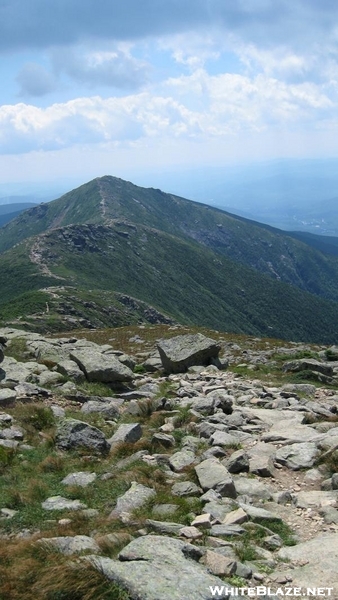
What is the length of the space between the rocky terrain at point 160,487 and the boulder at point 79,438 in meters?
0.03

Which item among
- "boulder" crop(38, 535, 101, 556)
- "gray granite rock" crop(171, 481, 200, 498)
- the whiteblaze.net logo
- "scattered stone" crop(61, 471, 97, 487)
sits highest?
"boulder" crop(38, 535, 101, 556)

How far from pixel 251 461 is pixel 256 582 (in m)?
5.94

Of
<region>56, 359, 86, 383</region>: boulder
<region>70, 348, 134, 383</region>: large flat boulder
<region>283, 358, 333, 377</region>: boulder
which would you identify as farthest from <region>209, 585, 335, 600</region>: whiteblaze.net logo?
<region>283, 358, 333, 377</region>: boulder

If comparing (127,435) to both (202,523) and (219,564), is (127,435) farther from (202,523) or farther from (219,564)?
(219,564)

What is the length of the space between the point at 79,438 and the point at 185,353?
16308 mm

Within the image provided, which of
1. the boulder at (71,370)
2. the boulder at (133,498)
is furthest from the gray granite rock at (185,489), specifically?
the boulder at (71,370)

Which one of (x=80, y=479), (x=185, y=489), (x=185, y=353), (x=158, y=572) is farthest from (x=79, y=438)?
(x=185, y=353)

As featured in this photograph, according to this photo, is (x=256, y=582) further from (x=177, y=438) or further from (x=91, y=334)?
(x=91, y=334)

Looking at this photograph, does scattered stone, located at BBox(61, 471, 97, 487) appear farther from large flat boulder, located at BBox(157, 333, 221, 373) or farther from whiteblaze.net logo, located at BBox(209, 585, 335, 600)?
large flat boulder, located at BBox(157, 333, 221, 373)

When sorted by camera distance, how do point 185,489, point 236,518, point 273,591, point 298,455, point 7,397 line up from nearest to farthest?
1. point 273,591
2. point 236,518
3. point 185,489
4. point 298,455
5. point 7,397

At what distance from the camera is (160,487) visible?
35.0 ft

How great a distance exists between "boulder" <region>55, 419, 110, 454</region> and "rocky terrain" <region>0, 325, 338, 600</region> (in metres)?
0.03

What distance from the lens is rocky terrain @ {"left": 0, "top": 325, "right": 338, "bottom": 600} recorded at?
262 inches

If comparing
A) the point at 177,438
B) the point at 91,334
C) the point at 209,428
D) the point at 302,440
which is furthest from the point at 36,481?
the point at 91,334
